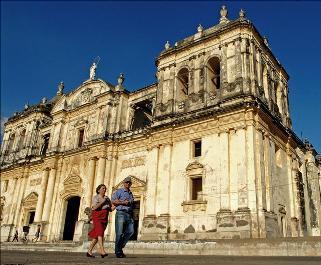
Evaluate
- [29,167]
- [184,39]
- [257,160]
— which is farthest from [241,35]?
[29,167]

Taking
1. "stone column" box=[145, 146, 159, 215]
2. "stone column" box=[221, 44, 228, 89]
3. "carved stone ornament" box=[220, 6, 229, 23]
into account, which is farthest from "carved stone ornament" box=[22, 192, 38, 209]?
"carved stone ornament" box=[220, 6, 229, 23]

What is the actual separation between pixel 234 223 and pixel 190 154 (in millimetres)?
4447

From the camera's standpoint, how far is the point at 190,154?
18.2 meters

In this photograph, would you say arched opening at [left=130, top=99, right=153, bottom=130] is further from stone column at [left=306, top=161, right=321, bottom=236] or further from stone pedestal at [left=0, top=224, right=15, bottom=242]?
stone pedestal at [left=0, top=224, right=15, bottom=242]

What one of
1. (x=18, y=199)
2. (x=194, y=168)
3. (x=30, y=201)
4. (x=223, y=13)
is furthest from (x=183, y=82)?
(x=18, y=199)

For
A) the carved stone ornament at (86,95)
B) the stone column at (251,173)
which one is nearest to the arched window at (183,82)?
the stone column at (251,173)

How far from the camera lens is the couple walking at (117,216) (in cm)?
679

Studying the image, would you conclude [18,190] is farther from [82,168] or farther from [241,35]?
[241,35]

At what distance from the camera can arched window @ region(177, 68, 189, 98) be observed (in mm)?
21127

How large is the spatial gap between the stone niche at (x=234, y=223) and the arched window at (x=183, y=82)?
815 cm

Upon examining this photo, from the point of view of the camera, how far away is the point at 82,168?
2356 cm

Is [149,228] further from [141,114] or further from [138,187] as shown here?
[141,114]

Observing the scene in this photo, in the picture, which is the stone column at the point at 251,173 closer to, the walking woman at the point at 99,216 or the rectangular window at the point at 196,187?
the rectangular window at the point at 196,187

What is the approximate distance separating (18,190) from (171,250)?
65.5ft
